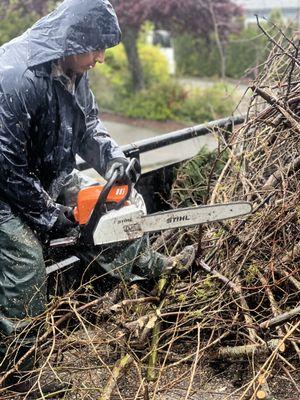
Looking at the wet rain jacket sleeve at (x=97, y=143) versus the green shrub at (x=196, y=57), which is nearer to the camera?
the wet rain jacket sleeve at (x=97, y=143)

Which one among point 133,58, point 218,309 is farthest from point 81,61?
point 133,58

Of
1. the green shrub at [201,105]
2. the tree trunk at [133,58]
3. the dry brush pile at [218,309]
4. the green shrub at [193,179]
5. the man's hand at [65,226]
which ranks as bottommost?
the green shrub at [201,105]

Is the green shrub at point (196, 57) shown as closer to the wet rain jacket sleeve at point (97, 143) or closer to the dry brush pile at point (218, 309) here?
the wet rain jacket sleeve at point (97, 143)

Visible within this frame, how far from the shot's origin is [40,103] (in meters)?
2.78

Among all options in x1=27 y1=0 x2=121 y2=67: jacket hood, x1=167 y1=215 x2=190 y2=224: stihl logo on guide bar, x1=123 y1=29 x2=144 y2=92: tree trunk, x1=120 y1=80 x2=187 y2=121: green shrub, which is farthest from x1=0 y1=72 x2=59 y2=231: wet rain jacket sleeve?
x1=123 y1=29 x2=144 y2=92: tree trunk

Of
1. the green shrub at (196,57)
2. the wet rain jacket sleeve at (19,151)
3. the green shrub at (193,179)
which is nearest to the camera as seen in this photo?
the wet rain jacket sleeve at (19,151)

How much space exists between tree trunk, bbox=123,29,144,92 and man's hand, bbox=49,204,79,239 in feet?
47.5

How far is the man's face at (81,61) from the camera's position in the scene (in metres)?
2.86

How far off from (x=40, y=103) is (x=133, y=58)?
15.1 m

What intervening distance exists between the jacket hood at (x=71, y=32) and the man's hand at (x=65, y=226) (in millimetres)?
733

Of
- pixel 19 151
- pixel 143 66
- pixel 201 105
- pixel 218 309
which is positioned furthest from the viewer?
pixel 143 66

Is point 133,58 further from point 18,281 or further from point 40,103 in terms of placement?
point 18,281

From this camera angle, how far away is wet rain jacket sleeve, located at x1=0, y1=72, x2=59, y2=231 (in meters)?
2.67

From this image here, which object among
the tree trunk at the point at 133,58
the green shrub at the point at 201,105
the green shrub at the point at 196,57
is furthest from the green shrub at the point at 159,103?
the green shrub at the point at 196,57
